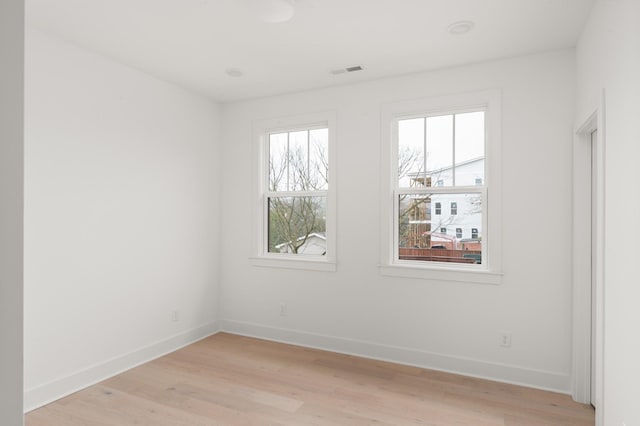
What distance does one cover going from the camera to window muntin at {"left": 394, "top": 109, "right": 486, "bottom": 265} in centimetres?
347

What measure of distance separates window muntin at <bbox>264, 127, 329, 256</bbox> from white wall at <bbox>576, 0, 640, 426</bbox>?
2.51 metres

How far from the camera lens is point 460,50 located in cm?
312

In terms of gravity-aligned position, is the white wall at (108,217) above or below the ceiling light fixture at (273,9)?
below

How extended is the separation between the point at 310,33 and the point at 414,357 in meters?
2.92

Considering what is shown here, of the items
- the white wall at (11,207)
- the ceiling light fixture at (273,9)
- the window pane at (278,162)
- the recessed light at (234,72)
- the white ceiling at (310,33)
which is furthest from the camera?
the window pane at (278,162)

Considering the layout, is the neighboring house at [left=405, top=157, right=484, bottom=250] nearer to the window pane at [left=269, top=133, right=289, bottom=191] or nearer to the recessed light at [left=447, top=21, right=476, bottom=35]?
the recessed light at [left=447, top=21, right=476, bottom=35]

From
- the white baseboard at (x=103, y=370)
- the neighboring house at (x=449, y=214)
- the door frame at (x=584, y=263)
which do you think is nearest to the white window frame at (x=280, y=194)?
the neighboring house at (x=449, y=214)

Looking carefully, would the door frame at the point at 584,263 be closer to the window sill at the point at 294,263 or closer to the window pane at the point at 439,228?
the window pane at the point at 439,228

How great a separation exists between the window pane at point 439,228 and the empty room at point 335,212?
0.02 metres

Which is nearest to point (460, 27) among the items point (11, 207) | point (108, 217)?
point (11, 207)

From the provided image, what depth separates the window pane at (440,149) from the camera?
11.7 feet

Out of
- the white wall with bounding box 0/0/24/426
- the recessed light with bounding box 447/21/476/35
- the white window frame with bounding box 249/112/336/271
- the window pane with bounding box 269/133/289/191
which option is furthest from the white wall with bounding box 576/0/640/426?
the window pane with bounding box 269/133/289/191

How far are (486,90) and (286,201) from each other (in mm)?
2312

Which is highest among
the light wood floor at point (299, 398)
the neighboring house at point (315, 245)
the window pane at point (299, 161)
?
the window pane at point (299, 161)
